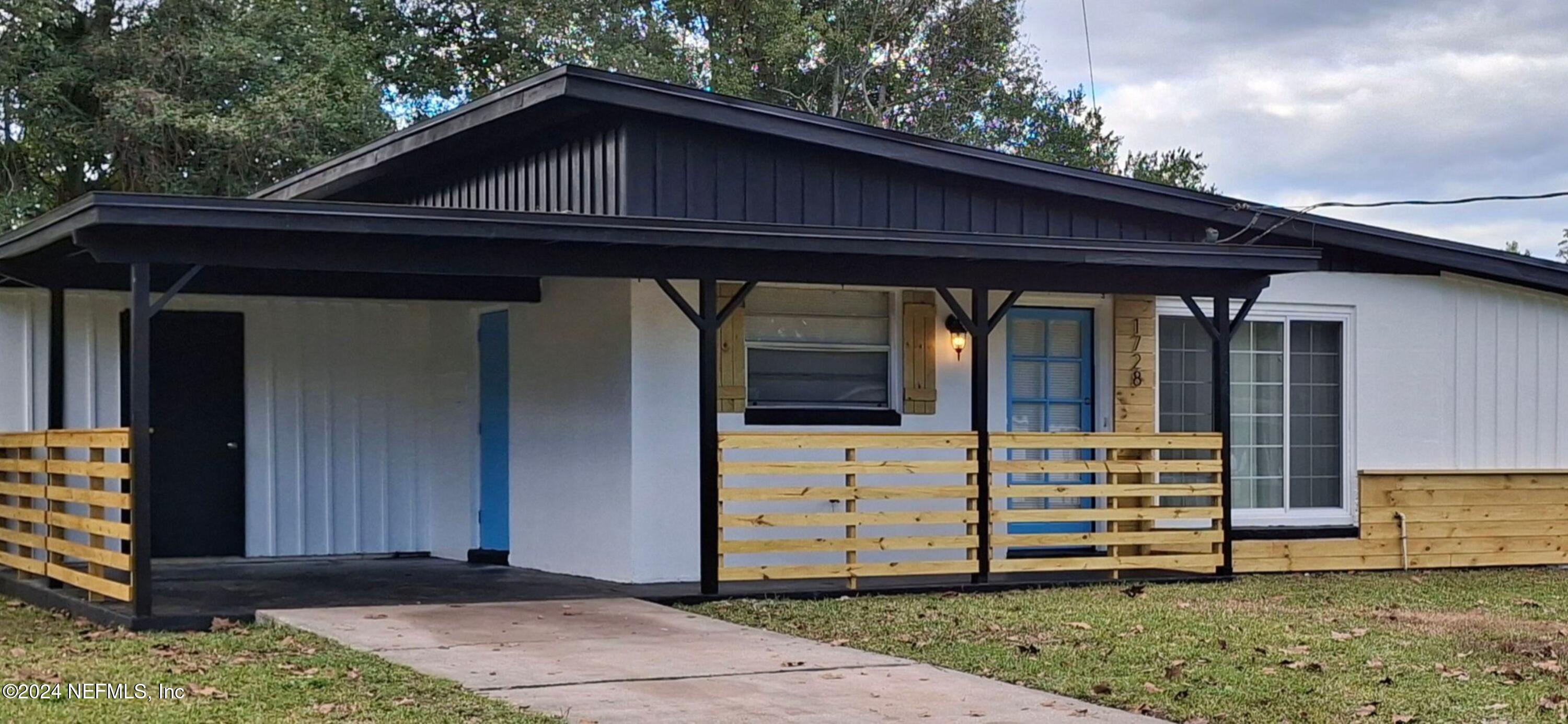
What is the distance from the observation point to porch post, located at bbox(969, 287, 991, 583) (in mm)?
11227

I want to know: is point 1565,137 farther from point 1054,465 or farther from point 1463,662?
point 1463,662

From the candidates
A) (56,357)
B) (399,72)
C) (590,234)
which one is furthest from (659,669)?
(399,72)

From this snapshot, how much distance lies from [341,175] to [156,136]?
7.87 metres

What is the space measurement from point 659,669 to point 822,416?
447 centimetres

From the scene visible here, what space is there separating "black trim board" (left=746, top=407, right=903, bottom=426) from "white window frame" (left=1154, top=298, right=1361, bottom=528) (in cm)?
238

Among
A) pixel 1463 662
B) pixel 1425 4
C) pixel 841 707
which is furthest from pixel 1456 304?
pixel 841 707

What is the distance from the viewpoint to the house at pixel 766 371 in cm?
1070

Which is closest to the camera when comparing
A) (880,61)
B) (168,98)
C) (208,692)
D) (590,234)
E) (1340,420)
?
(208,692)

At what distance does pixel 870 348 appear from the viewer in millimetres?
12398

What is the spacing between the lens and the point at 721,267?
10562 mm

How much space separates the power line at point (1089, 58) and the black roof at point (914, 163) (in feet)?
11.2

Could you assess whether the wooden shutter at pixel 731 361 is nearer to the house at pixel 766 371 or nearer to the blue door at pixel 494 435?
the house at pixel 766 371

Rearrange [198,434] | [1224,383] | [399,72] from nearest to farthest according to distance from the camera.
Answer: [1224,383], [198,434], [399,72]

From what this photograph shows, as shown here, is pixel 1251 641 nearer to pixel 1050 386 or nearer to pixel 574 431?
pixel 1050 386
